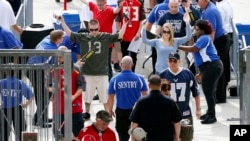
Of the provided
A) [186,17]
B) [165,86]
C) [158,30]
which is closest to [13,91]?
[165,86]

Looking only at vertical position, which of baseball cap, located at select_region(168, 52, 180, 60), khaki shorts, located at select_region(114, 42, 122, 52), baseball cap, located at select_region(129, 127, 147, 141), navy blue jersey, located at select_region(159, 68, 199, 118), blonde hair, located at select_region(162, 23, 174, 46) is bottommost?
baseball cap, located at select_region(129, 127, 147, 141)

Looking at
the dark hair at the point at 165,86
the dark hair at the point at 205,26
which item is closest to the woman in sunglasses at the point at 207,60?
the dark hair at the point at 205,26

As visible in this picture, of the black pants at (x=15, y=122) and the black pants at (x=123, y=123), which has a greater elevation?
the black pants at (x=15, y=122)

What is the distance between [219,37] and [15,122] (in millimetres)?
7261

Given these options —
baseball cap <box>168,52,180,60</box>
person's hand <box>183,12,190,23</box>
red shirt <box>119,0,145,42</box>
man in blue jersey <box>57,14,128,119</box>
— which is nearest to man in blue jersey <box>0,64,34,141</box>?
baseball cap <box>168,52,180,60</box>

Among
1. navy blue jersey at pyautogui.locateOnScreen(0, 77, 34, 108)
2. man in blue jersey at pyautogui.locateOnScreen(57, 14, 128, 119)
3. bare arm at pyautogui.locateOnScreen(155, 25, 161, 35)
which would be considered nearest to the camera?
navy blue jersey at pyautogui.locateOnScreen(0, 77, 34, 108)

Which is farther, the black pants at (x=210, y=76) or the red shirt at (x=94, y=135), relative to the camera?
the black pants at (x=210, y=76)

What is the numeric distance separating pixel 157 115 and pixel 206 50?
407 cm

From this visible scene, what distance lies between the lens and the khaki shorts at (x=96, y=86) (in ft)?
62.4

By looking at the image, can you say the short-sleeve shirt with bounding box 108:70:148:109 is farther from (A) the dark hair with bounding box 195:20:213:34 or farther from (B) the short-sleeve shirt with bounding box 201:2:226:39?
(B) the short-sleeve shirt with bounding box 201:2:226:39

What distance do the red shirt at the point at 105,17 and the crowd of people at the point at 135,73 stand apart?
0.06 ft

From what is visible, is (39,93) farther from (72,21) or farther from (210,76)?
(72,21)

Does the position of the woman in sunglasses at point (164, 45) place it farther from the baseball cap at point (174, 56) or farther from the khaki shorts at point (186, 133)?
the khaki shorts at point (186, 133)

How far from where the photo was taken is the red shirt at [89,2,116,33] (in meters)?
21.1
